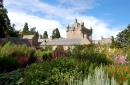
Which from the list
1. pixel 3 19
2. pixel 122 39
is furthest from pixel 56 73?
pixel 3 19

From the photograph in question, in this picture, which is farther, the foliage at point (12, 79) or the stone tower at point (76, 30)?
the stone tower at point (76, 30)

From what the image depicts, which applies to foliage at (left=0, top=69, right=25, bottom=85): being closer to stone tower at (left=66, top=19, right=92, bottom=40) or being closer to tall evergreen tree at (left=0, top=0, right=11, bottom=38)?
tall evergreen tree at (left=0, top=0, right=11, bottom=38)

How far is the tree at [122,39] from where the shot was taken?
2755 centimetres

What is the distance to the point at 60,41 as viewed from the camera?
76.3 meters

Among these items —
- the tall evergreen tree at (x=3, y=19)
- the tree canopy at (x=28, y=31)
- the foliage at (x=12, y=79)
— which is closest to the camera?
the foliage at (x=12, y=79)

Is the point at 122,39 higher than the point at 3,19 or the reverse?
the reverse

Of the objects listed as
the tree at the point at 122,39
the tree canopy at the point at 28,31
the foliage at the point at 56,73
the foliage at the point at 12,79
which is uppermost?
the tree canopy at the point at 28,31

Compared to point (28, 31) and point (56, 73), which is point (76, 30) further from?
point (56, 73)

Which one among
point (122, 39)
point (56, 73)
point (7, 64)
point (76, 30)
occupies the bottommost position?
point (7, 64)

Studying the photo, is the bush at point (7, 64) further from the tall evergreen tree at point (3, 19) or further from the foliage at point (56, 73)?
the tall evergreen tree at point (3, 19)

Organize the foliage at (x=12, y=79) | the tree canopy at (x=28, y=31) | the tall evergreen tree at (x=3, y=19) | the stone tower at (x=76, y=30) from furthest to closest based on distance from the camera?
the tree canopy at (x=28, y=31) → the stone tower at (x=76, y=30) → the tall evergreen tree at (x=3, y=19) → the foliage at (x=12, y=79)

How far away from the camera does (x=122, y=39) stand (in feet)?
98.4

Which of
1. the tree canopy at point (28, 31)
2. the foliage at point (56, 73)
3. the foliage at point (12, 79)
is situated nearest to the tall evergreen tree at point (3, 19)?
the foliage at point (12, 79)

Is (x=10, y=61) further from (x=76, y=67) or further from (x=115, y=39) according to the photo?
(x=115, y=39)
